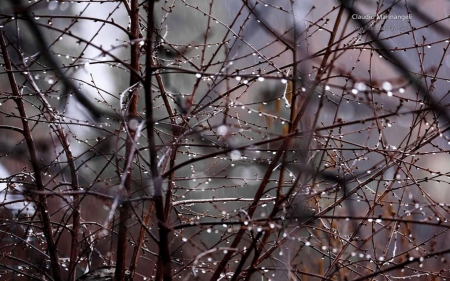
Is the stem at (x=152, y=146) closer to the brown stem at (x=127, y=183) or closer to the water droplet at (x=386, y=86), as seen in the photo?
the brown stem at (x=127, y=183)

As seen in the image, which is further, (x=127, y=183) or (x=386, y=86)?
(x=127, y=183)

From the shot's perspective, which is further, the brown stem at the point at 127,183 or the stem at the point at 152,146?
Result: the brown stem at the point at 127,183

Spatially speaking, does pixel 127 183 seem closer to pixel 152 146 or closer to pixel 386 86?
pixel 152 146

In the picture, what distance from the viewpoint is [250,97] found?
548cm

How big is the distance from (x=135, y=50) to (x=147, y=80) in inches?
29.6

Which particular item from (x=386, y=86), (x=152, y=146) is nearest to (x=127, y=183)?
(x=152, y=146)

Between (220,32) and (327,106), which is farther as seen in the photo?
(220,32)

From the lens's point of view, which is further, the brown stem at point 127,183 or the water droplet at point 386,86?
the brown stem at point 127,183

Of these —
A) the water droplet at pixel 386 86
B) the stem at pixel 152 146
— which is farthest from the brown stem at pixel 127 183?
the water droplet at pixel 386 86

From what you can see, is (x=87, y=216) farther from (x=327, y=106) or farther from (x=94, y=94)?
(x=327, y=106)

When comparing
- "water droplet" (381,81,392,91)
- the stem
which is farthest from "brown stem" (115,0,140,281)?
"water droplet" (381,81,392,91)

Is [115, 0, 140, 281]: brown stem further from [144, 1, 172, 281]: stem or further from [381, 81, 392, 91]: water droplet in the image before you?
[381, 81, 392, 91]: water droplet

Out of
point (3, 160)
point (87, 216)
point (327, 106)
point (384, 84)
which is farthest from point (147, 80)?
point (3, 160)

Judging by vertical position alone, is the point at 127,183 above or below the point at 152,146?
above
